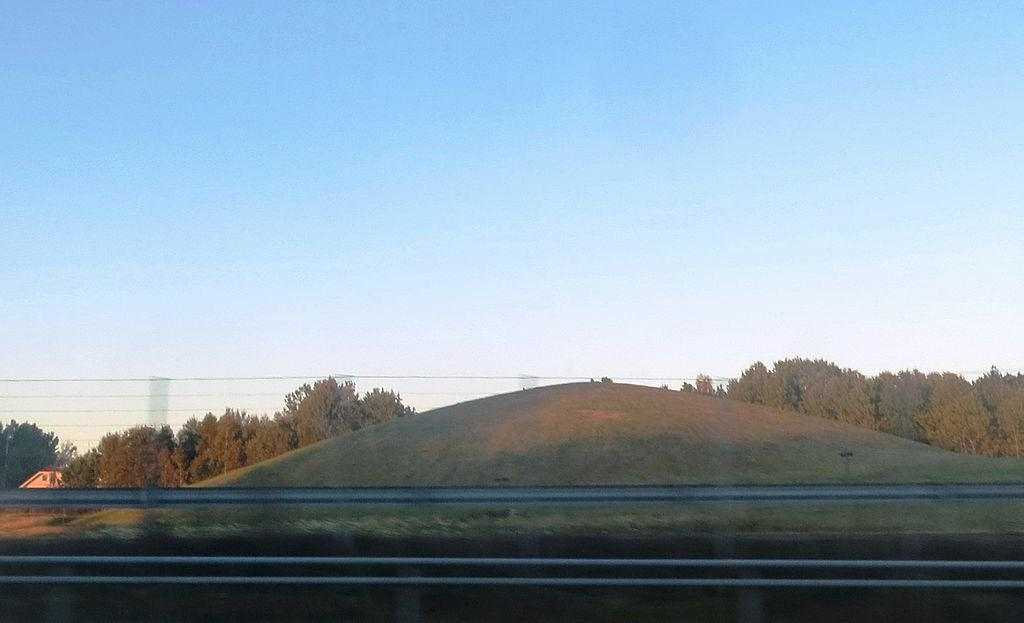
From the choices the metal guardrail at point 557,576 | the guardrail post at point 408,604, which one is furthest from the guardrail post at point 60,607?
the guardrail post at point 408,604

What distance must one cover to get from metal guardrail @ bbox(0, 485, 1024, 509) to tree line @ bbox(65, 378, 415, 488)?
148cm

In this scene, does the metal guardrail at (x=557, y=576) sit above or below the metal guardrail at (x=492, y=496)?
below

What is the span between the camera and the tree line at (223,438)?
11.5 m

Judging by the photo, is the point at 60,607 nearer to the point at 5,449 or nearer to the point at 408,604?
the point at 408,604

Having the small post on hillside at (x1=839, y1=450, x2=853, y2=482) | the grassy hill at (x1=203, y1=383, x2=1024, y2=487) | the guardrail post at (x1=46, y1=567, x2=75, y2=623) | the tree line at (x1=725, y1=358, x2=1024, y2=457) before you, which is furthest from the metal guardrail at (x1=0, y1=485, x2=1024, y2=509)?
the small post on hillside at (x1=839, y1=450, x2=853, y2=482)

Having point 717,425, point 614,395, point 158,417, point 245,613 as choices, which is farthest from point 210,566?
point 614,395

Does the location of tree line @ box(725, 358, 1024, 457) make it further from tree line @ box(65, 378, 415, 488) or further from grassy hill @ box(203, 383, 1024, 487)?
tree line @ box(65, 378, 415, 488)

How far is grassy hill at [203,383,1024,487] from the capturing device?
1255cm

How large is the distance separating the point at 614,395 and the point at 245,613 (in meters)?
9.04

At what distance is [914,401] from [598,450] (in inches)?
202

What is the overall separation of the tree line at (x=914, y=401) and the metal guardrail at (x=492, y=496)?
406cm

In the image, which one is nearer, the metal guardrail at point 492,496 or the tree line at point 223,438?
the metal guardrail at point 492,496

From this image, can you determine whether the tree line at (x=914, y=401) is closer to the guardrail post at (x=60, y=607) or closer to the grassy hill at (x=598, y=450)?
the grassy hill at (x=598, y=450)

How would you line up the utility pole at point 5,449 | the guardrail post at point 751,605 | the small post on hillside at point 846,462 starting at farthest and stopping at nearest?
the small post on hillside at point 846,462
the utility pole at point 5,449
the guardrail post at point 751,605
